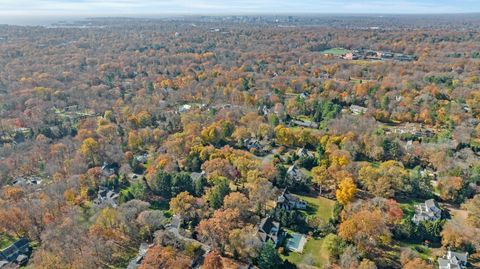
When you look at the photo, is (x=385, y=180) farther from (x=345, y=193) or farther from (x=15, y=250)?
(x=15, y=250)

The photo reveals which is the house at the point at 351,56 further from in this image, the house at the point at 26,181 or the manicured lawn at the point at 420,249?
the house at the point at 26,181

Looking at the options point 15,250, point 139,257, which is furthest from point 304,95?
point 15,250

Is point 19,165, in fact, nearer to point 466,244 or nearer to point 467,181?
point 466,244

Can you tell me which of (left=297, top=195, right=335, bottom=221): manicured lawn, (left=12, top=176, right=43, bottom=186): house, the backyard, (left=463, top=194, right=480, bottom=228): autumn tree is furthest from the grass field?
(left=12, top=176, right=43, bottom=186): house

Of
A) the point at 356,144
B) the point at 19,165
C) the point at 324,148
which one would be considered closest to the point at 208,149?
the point at 324,148

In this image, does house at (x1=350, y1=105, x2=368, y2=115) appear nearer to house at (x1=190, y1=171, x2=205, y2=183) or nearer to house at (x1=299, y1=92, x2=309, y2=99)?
house at (x1=299, y1=92, x2=309, y2=99)

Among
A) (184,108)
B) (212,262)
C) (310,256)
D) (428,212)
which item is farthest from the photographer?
(184,108)
